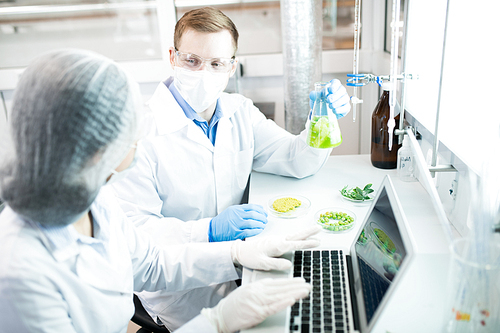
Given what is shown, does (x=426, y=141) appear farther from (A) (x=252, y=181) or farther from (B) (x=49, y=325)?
(B) (x=49, y=325)

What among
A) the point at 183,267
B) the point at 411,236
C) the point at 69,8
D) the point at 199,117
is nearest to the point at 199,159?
the point at 199,117

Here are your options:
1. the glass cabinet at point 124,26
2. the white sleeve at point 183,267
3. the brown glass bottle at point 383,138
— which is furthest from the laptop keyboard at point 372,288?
the glass cabinet at point 124,26

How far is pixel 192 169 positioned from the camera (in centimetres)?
156

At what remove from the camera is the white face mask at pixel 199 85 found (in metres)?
1.53

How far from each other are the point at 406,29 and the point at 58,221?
1.51 metres

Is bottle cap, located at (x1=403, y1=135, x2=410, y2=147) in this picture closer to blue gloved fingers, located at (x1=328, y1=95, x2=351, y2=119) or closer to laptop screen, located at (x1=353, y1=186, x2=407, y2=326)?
blue gloved fingers, located at (x1=328, y1=95, x2=351, y2=119)

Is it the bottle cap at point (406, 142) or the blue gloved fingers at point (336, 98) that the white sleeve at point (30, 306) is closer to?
the blue gloved fingers at point (336, 98)

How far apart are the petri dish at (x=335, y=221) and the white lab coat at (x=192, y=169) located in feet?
1.04

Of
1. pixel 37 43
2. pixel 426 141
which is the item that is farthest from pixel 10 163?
pixel 37 43

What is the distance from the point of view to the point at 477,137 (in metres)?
1.11

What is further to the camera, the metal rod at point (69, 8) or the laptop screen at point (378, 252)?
the metal rod at point (69, 8)

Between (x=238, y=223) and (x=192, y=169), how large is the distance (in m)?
0.36

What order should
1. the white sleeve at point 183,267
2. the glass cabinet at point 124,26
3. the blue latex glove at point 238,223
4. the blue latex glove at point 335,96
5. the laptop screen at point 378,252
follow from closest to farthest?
the laptop screen at point 378,252 < the white sleeve at point 183,267 < the blue latex glove at point 238,223 < the blue latex glove at point 335,96 < the glass cabinet at point 124,26

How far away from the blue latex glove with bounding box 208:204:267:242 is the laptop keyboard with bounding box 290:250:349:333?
0.74 feet
